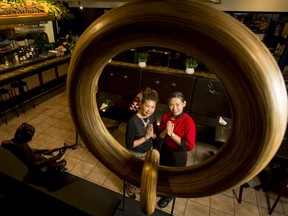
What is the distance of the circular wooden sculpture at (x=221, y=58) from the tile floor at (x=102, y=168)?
2374 millimetres

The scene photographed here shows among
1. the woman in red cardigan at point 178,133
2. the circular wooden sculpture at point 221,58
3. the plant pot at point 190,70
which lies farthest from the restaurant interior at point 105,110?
the woman in red cardigan at point 178,133

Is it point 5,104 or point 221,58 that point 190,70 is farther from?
point 5,104

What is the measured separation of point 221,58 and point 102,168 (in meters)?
4.34

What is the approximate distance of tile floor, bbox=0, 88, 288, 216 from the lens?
355cm

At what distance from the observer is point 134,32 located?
29cm

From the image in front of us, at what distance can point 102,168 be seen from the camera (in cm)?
427

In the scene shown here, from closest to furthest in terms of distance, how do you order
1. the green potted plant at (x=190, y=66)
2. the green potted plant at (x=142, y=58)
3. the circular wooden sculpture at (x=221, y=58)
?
the circular wooden sculpture at (x=221, y=58), the green potted plant at (x=190, y=66), the green potted plant at (x=142, y=58)

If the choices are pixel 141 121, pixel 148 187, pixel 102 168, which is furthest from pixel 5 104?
pixel 148 187

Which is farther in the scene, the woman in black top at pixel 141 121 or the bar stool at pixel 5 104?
the bar stool at pixel 5 104

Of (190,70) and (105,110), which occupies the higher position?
(190,70)

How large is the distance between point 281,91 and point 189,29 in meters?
0.15

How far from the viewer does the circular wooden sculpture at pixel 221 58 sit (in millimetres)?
256

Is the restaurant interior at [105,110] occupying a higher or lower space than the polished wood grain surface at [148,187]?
lower

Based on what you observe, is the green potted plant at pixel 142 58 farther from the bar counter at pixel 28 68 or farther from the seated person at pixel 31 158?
the seated person at pixel 31 158
